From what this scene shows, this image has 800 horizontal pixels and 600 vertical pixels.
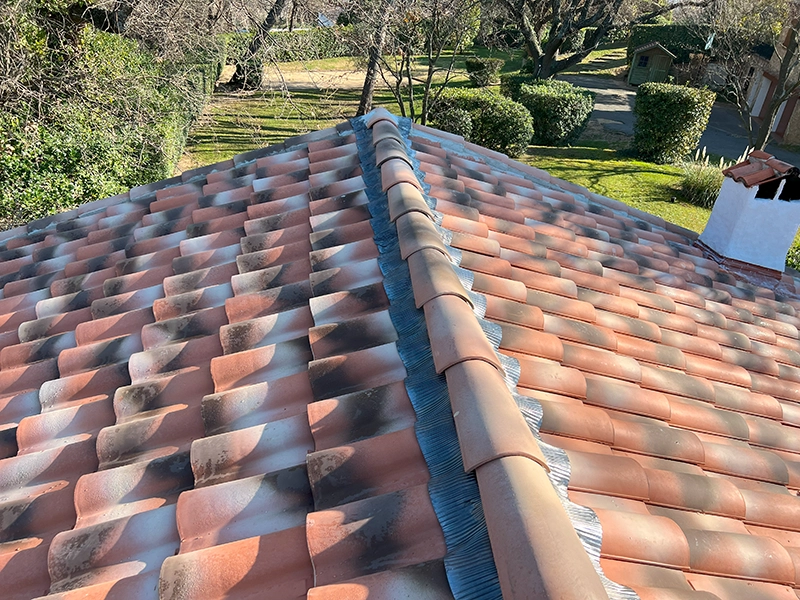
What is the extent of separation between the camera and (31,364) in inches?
112

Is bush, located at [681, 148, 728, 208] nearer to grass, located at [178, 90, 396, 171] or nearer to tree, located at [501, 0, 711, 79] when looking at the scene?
tree, located at [501, 0, 711, 79]

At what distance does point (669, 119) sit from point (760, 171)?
1288cm

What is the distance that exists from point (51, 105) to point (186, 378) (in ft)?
29.6

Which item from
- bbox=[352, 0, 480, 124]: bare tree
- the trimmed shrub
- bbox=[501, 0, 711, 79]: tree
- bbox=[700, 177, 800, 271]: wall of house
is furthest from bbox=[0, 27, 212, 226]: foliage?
bbox=[501, 0, 711, 79]: tree

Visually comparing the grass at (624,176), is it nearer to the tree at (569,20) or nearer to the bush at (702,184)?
the bush at (702,184)

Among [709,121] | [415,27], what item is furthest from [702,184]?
[709,121]

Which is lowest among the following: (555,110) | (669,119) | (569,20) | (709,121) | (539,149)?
(539,149)

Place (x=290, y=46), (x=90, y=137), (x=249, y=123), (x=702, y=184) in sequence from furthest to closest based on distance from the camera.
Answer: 1. (x=249, y=123)
2. (x=290, y=46)
3. (x=702, y=184)
4. (x=90, y=137)

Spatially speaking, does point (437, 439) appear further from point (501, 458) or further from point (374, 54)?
point (374, 54)

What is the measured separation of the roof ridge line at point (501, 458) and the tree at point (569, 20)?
19.6 meters

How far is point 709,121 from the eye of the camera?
2300 centimetres

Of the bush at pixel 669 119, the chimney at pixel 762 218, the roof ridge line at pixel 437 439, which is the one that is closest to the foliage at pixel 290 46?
the chimney at pixel 762 218

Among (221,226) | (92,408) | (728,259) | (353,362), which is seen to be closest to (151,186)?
(221,226)

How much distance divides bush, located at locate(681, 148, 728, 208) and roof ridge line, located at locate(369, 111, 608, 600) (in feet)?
46.9
